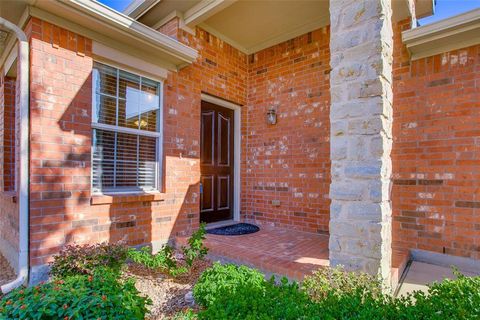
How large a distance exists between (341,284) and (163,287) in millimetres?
1932

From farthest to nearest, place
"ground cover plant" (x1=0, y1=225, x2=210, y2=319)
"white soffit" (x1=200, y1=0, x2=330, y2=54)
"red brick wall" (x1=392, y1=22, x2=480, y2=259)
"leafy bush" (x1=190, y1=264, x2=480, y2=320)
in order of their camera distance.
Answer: "white soffit" (x1=200, y1=0, x2=330, y2=54)
"red brick wall" (x1=392, y1=22, x2=480, y2=259)
"ground cover plant" (x1=0, y1=225, x2=210, y2=319)
"leafy bush" (x1=190, y1=264, x2=480, y2=320)

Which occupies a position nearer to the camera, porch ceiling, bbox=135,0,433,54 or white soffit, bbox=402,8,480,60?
white soffit, bbox=402,8,480,60

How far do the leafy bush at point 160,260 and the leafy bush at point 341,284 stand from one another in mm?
1653

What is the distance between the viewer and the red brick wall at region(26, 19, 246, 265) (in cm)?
293

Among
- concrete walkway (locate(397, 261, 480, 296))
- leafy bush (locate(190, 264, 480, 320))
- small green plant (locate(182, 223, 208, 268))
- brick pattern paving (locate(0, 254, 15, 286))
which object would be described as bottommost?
brick pattern paving (locate(0, 254, 15, 286))

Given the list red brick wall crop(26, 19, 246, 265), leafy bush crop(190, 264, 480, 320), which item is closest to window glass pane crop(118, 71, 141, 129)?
red brick wall crop(26, 19, 246, 265)

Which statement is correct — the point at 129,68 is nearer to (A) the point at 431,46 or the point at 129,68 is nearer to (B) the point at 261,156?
(B) the point at 261,156

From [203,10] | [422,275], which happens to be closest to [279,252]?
[422,275]

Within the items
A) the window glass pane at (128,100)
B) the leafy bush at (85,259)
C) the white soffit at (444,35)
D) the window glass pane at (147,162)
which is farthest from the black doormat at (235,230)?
the white soffit at (444,35)

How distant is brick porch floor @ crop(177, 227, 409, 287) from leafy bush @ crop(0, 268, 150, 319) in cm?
160

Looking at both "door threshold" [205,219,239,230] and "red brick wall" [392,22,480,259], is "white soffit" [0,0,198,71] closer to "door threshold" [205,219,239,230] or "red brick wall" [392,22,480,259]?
"door threshold" [205,219,239,230]

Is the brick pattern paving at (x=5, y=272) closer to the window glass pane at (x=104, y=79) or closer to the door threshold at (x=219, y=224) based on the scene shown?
the window glass pane at (x=104, y=79)

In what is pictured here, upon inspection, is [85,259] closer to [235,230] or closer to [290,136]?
Result: [235,230]

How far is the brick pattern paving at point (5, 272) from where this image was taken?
10.3 feet
